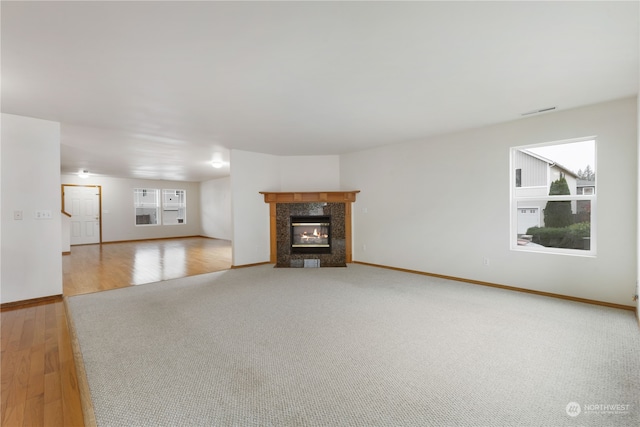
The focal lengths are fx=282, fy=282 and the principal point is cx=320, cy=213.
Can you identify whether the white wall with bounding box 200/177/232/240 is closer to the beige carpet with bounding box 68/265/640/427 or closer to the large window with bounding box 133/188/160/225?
the large window with bounding box 133/188/160/225

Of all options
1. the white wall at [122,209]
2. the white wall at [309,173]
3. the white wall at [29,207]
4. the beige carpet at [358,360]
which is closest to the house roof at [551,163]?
the beige carpet at [358,360]

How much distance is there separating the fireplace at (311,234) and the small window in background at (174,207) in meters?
7.00

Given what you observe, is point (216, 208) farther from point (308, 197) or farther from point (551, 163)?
point (551, 163)

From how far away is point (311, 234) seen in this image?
6145mm

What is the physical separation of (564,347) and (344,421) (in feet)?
6.66

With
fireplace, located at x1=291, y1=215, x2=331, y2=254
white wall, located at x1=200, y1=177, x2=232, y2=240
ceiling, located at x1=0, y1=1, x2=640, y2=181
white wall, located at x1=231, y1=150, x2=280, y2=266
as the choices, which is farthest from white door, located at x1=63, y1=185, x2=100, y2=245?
fireplace, located at x1=291, y1=215, x2=331, y2=254

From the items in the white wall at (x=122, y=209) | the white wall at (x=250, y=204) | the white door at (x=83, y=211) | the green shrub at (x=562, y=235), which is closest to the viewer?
the green shrub at (x=562, y=235)

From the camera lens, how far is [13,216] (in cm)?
349

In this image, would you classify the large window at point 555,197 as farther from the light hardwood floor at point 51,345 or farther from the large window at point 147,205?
the large window at point 147,205

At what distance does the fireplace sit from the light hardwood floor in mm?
1530

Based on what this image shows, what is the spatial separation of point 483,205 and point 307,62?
11.0 feet

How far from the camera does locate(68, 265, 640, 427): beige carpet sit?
1597 millimetres

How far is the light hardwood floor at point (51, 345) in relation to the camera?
1682 mm

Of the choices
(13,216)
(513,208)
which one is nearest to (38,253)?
(13,216)
